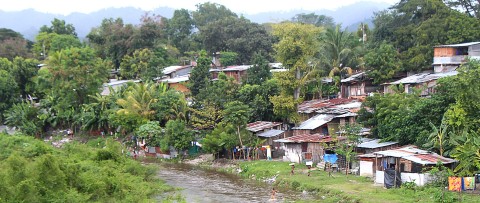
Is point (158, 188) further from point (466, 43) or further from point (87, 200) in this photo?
point (466, 43)

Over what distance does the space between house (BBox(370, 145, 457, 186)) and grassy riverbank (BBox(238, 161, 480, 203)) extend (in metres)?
0.60

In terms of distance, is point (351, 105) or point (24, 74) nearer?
point (351, 105)

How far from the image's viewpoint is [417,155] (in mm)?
22359

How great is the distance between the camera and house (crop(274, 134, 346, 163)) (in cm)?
2780

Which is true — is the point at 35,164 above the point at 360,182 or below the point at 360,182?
above

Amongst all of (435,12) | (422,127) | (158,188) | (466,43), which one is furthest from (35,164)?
(435,12)

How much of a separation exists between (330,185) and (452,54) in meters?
15.4

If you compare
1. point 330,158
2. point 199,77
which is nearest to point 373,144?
point 330,158

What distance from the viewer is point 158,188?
24.9 meters

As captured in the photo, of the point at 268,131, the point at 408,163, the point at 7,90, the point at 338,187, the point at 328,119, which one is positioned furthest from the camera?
the point at 7,90

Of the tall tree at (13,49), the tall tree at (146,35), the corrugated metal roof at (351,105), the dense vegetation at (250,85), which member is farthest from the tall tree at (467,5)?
the tall tree at (13,49)

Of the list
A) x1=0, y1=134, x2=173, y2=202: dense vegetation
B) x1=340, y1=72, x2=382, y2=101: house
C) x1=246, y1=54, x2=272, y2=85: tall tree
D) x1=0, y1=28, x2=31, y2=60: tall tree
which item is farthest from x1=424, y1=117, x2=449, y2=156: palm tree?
x1=0, y1=28, x2=31, y2=60: tall tree

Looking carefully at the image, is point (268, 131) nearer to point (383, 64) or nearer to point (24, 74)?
point (383, 64)

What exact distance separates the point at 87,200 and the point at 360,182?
10760mm
